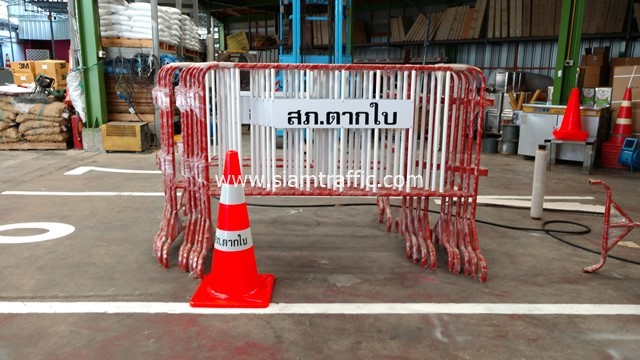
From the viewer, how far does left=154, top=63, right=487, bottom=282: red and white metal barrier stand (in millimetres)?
3748

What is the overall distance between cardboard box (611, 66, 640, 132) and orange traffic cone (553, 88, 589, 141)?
115 cm

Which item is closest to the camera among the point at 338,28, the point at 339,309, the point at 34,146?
the point at 339,309

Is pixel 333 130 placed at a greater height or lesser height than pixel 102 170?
greater

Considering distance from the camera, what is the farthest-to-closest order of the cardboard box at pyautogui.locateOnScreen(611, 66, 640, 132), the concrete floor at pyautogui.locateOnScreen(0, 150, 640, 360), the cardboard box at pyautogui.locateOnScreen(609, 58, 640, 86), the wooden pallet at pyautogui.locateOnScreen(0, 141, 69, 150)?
the cardboard box at pyautogui.locateOnScreen(609, 58, 640, 86) < the wooden pallet at pyautogui.locateOnScreen(0, 141, 69, 150) < the cardboard box at pyautogui.locateOnScreen(611, 66, 640, 132) < the concrete floor at pyautogui.locateOnScreen(0, 150, 640, 360)

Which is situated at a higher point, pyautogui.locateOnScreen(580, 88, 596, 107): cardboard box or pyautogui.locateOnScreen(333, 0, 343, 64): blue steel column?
pyautogui.locateOnScreen(333, 0, 343, 64): blue steel column

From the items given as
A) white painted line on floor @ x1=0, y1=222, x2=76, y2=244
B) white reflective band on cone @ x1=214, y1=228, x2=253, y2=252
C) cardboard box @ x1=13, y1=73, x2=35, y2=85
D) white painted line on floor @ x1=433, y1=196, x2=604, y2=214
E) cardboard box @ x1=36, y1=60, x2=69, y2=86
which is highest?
cardboard box @ x1=36, y1=60, x2=69, y2=86

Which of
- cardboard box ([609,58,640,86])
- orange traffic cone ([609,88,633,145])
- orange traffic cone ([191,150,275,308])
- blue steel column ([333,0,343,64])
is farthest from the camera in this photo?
cardboard box ([609,58,640,86])

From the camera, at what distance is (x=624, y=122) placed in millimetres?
8461

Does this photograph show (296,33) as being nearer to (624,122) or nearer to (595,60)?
(624,122)

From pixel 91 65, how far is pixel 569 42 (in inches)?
372

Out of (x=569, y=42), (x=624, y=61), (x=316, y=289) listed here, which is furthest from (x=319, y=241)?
(x=624, y=61)

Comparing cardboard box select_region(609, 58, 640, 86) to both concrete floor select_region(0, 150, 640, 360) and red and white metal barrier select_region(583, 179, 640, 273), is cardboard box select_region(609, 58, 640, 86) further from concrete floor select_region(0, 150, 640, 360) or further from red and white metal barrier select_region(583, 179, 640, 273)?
red and white metal barrier select_region(583, 179, 640, 273)

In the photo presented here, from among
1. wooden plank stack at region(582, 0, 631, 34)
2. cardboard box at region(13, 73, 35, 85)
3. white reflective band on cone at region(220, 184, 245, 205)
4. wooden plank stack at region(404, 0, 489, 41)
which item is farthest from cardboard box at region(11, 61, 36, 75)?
wooden plank stack at region(582, 0, 631, 34)

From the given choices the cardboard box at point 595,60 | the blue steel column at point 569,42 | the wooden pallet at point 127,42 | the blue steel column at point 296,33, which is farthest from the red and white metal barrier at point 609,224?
the cardboard box at point 595,60
